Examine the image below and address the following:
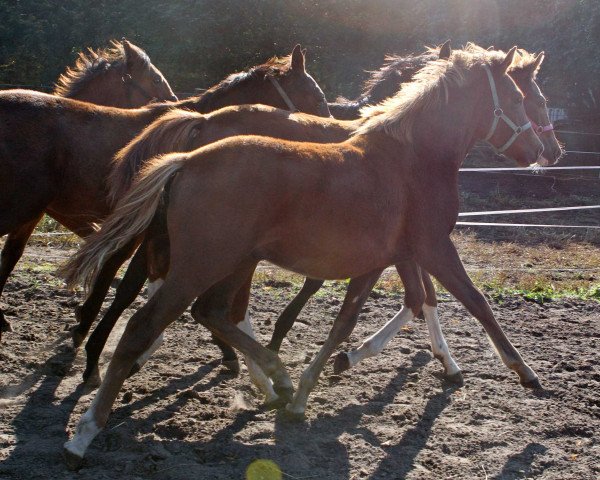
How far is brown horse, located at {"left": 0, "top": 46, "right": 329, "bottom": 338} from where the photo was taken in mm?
4766

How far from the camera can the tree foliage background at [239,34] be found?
19.6m

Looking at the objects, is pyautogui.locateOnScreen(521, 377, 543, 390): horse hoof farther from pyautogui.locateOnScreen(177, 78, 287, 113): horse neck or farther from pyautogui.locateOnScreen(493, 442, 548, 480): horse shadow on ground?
pyautogui.locateOnScreen(177, 78, 287, 113): horse neck

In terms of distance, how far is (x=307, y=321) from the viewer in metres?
6.23

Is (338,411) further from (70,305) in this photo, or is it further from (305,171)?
(70,305)

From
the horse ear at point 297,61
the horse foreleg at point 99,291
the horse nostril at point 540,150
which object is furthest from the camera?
the horse ear at point 297,61

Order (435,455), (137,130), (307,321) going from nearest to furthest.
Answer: (435,455), (137,130), (307,321)

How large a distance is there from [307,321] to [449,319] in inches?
45.7

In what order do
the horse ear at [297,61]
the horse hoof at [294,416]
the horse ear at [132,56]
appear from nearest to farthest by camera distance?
the horse hoof at [294,416] < the horse ear at [297,61] < the horse ear at [132,56]

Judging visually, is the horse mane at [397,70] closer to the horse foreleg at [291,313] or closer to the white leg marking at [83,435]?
the horse foreleg at [291,313]

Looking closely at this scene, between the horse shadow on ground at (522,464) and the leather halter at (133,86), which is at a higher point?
the leather halter at (133,86)

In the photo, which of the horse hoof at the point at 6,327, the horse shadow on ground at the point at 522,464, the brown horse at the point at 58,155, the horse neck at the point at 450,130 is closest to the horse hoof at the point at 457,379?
the horse shadow on ground at the point at 522,464

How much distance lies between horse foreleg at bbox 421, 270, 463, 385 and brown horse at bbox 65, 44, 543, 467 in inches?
25.6

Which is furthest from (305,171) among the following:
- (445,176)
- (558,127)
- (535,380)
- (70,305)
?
(558,127)

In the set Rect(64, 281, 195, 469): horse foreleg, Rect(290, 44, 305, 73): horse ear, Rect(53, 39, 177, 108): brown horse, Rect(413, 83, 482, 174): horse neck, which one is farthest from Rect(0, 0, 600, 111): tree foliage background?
Rect(64, 281, 195, 469): horse foreleg
